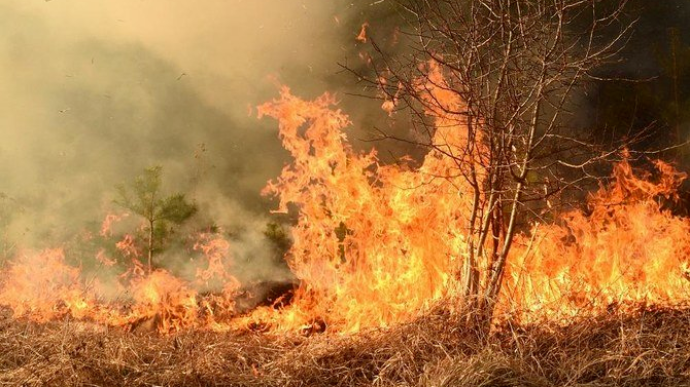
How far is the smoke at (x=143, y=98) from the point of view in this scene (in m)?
11.5

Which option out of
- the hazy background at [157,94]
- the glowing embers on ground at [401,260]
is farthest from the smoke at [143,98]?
the glowing embers on ground at [401,260]

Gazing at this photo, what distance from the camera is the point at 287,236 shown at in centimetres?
1080

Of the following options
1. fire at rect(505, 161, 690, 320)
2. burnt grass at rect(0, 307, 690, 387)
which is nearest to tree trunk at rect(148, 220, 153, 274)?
burnt grass at rect(0, 307, 690, 387)

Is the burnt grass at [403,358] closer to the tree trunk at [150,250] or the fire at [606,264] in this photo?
the fire at [606,264]

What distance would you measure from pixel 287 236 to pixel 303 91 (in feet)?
8.85

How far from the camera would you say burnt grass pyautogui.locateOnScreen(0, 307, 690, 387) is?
485cm

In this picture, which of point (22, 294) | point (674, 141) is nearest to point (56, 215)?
point (22, 294)

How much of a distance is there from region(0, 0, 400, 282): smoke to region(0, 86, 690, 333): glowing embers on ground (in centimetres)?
317

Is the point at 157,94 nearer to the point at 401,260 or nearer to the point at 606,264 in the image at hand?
the point at 401,260

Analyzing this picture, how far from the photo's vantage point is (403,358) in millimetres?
5227

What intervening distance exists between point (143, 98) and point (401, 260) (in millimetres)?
7228

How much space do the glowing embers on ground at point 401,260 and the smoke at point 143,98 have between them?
317 cm

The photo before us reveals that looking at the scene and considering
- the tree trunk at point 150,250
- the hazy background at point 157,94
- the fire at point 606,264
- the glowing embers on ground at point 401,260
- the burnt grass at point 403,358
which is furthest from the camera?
the hazy background at point 157,94

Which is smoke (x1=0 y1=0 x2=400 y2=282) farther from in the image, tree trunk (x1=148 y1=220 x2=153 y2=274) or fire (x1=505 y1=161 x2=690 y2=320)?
fire (x1=505 y1=161 x2=690 y2=320)
